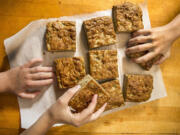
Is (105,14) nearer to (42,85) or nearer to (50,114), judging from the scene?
(42,85)

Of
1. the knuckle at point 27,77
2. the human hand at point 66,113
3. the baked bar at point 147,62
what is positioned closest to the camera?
the human hand at point 66,113

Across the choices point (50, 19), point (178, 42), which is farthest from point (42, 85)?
point (178, 42)

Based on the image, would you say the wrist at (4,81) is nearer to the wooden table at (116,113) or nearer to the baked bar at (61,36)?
the wooden table at (116,113)

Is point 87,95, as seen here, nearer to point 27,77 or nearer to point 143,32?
point 27,77

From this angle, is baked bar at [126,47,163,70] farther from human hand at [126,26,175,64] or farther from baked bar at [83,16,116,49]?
baked bar at [83,16,116,49]

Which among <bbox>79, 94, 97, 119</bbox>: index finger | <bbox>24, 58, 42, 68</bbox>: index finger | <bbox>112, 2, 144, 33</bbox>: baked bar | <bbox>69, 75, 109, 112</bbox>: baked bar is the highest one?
<bbox>112, 2, 144, 33</bbox>: baked bar

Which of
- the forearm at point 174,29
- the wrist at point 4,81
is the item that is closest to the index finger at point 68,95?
the wrist at point 4,81

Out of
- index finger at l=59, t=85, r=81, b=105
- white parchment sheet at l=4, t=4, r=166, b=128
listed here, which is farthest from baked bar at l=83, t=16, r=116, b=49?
index finger at l=59, t=85, r=81, b=105
